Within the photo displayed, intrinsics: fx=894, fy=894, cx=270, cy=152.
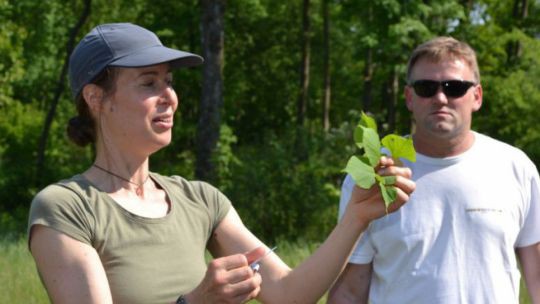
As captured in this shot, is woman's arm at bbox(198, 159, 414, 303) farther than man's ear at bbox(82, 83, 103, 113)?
Yes

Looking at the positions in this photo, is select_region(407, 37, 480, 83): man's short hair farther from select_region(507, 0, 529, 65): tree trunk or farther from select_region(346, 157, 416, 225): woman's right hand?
select_region(507, 0, 529, 65): tree trunk

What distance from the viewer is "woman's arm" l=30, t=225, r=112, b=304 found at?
242 centimetres

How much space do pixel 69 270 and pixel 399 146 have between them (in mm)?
1247

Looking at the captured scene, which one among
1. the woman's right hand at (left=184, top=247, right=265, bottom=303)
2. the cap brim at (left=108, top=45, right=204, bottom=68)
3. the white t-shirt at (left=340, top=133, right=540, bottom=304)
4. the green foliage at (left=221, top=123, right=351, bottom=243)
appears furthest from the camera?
the green foliage at (left=221, top=123, right=351, bottom=243)

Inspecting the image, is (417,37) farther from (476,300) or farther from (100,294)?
(100,294)

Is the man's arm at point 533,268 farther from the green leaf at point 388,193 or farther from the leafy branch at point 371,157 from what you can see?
the green leaf at point 388,193

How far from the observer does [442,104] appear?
371 centimetres

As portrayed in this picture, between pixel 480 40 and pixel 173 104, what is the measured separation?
66.3 feet

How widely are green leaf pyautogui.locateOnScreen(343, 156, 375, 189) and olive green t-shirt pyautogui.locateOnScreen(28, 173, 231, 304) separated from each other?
0.52 m

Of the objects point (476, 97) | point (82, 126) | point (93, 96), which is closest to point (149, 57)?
point (93, 96)

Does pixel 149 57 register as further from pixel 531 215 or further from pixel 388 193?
pixel 531 215

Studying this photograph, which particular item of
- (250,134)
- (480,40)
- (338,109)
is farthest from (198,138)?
(338,109)

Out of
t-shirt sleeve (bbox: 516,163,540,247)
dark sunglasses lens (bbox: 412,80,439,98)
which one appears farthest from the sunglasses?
t-shirt sleeve (bbox: 516,163,540,247)

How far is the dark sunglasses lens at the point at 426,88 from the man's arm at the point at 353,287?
75cm
